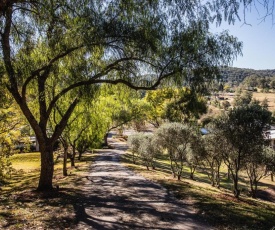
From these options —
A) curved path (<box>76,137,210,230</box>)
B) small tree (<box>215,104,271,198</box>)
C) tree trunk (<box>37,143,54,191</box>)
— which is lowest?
curved path (<box>76,137,210,230</box>)

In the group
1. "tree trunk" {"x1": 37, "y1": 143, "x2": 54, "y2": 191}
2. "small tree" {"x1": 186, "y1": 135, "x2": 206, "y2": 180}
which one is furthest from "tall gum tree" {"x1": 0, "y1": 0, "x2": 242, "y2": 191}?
"small tree" {"x1": 186, "y1": 135, "x2": 206, "y2": 180}

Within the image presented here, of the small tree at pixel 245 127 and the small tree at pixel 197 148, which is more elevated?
the small tree at pixel 245 127

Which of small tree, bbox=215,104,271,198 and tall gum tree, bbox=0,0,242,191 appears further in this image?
small tree, bbox=215,104,271,198

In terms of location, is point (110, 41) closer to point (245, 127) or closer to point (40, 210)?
point (40, 210)

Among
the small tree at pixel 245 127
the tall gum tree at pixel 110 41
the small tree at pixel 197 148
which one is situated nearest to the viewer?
the tall gum tree at pixel 110 41

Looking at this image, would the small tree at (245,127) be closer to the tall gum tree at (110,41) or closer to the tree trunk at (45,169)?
the tall gum tree at (110,41)

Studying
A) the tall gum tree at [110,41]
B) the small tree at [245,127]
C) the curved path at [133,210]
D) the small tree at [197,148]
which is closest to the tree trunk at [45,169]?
the curved path at [133,210]

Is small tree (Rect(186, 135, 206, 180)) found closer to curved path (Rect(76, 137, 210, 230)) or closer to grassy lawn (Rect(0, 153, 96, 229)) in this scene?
curved path (Rect(76, 137, 210, 230))

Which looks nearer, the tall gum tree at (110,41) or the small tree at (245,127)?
the tall gum tree at (110,41)

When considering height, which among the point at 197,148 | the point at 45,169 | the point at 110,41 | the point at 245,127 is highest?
the point at 110,41

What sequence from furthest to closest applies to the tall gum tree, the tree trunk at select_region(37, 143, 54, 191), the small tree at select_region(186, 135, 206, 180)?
1. the small tree at select_region(186, 135, 206, 180)
2. the tree trunk at select_region(37, 143, 54, 191)
3. the tall gum tree

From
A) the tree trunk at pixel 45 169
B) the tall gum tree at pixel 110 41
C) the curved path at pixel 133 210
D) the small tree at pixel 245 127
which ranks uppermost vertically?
the tall gum tree at pixel 110 41

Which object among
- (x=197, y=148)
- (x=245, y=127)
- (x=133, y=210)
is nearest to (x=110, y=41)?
(x=133, y=210)

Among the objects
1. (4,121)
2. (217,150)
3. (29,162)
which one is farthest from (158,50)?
(29,162)
